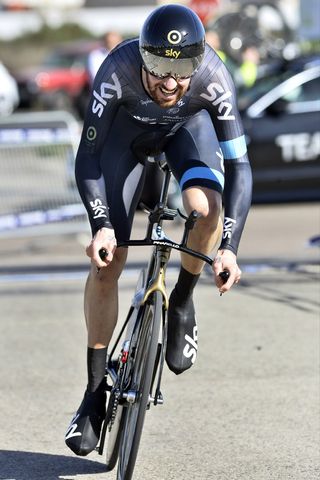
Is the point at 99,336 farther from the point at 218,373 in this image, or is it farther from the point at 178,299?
the point at 218,373

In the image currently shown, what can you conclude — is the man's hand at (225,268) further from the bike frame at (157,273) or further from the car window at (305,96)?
the car window at (305,96)

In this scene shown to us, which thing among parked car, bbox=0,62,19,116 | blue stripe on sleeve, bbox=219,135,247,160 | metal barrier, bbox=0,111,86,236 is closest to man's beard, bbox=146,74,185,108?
blue stripe on sleeve, bbox=219,135,247,160

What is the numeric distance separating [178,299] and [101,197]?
0.77 metres

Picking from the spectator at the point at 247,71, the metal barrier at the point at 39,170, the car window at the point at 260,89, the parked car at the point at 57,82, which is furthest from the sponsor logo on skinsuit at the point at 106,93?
the parked car at the point at 57,82

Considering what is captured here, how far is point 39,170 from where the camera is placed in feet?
40.9

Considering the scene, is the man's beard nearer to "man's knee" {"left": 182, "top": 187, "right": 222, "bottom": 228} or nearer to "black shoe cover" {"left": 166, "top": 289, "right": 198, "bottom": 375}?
"man's knee" {"left": 182, "top": 187, "right": 222, "bottom": 228}

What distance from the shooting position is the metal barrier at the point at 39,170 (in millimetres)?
12039

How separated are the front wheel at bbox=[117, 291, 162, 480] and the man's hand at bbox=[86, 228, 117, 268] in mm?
276

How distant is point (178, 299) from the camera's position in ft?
17.0

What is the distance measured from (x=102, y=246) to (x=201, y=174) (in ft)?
2.19

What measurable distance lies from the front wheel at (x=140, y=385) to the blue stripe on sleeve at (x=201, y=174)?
0.57m

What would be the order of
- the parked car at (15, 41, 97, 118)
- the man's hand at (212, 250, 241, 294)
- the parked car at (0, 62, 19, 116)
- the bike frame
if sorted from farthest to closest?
1. the parked car at (15, 41, 97, 118)
2. the parked car at (0, 62, 19, 116)
3. the bike frame
4. the man's hand at (212, 250, 241, 294)

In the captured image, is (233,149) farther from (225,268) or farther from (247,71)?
(247,71)

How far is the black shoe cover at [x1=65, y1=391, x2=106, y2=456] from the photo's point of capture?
4.89 metres
